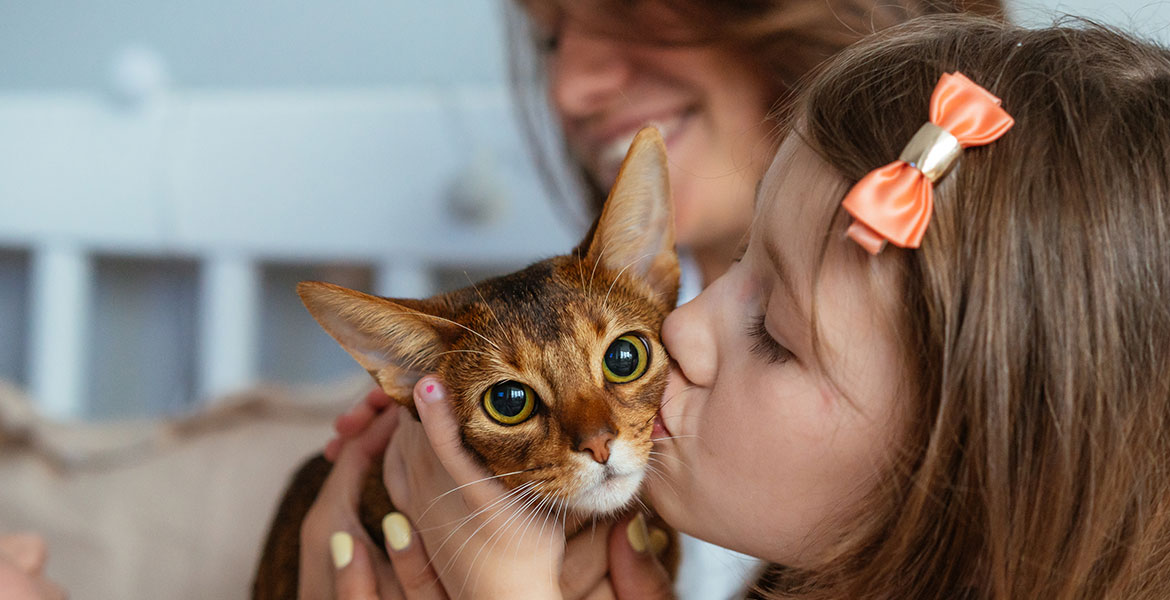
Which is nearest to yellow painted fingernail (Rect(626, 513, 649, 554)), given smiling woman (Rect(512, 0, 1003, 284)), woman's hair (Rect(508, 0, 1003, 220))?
smiling woman (Rect(512, 0, 1003, 284))

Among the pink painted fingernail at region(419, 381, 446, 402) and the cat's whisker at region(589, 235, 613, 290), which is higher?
the cat's whisker at region(589, 235, 613, 290)

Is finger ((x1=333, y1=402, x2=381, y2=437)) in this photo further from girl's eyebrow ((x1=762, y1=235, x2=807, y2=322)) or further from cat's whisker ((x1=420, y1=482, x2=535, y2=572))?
girl's eyebrow ((x1=762, y1=235, x2=807, y2=322))

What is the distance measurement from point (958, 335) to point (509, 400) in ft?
1.40

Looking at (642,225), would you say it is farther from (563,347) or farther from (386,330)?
(386,330)

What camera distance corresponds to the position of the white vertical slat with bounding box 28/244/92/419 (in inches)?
69.7

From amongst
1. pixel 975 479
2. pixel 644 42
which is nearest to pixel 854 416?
pixel 975 479

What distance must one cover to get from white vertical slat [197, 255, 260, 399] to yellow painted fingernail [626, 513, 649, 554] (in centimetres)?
116

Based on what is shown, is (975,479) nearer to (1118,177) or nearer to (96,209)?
(1118,177)

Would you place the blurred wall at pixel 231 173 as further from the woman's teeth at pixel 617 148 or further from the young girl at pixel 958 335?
the young girl at pixel 958 335

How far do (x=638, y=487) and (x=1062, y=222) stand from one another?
1.48 ft

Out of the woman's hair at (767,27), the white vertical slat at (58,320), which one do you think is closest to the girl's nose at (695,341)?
the woman's hair at (767,27)

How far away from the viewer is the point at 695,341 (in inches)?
32.4

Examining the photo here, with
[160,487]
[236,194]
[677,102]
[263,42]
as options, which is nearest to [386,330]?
[677,102]

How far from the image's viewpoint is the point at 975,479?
2.18 feet
